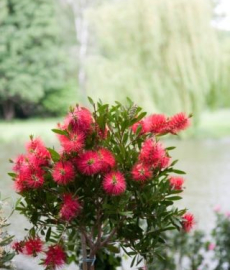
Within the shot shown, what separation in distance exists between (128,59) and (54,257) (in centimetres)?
436

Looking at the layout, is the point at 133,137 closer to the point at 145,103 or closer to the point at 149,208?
the point at 149,208

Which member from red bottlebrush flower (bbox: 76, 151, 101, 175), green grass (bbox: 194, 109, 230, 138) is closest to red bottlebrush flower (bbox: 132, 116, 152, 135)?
red bottlebrush flower (bbox: 76, 151, 101, 175)

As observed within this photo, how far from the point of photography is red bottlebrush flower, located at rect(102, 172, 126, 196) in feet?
2.86

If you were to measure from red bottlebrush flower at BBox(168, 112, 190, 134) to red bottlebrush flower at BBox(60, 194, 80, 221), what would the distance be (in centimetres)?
20

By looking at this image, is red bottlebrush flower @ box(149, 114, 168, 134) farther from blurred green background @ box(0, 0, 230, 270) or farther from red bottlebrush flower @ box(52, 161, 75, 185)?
blurred green background @ box(0, 0, 230, 270)

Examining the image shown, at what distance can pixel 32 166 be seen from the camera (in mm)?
909

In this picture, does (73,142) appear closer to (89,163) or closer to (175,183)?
(89,163)

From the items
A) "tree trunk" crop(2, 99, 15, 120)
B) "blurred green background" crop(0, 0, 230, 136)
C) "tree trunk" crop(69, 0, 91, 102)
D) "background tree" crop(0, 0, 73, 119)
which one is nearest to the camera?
"tree trunk" crop(2, 99, 15, 120)

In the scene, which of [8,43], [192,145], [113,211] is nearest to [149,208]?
[113,211]

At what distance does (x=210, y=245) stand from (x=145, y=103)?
330 centimetres

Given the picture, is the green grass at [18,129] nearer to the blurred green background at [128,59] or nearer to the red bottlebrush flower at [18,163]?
the blurred green background at [128,59]

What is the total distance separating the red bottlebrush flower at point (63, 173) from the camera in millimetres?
873

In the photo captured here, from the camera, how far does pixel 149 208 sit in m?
0.95

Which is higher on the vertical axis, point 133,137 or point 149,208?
point 133,137
